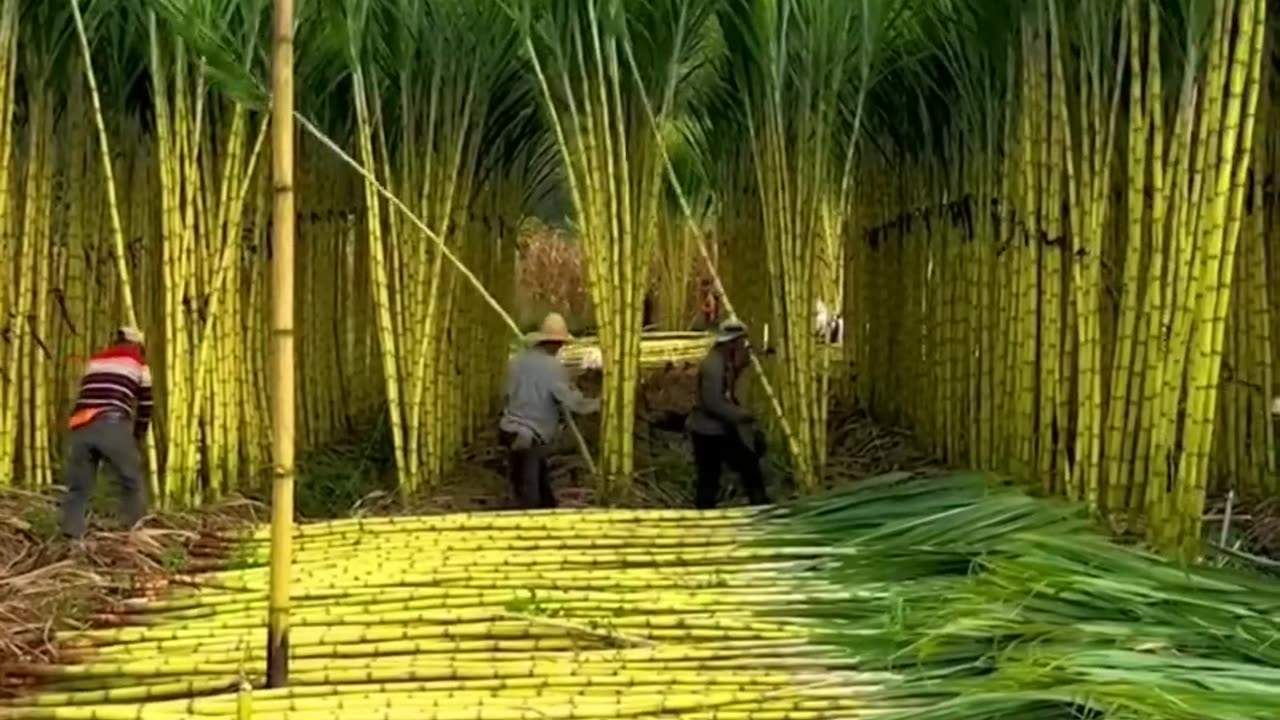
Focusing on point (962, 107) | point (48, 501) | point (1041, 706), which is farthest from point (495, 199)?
point (1041, 706)

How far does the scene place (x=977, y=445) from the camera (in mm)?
5148

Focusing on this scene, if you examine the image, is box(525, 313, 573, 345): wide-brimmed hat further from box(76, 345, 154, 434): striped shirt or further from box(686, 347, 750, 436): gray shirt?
box(76, 345, 154, 434): striped shirt

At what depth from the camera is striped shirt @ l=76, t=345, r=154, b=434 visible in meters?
4.54

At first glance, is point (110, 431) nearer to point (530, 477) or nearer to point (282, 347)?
point (530, 477)

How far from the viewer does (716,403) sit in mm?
5305

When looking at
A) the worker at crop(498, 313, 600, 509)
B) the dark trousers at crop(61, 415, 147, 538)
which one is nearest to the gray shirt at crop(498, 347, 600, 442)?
the worker at crop(498, 313, 600, 509)

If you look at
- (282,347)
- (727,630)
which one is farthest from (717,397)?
(282,347)

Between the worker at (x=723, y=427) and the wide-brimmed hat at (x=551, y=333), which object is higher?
the wide-brimmed hat at (x=551, y=333)

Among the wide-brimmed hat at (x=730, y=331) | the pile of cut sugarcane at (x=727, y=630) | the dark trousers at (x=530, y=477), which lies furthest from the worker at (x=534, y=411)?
the pile of cut sugarcane at (x=727, y=630)

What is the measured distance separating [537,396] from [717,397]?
0.63 m

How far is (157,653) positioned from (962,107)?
3.66 meters

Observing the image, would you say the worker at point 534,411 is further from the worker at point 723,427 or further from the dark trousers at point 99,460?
the dark trousers at point 99,460

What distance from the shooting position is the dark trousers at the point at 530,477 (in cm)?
522

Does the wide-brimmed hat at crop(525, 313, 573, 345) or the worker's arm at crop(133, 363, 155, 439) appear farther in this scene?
the wide-brimmed hat at crop(525, 313, 573, 345)
